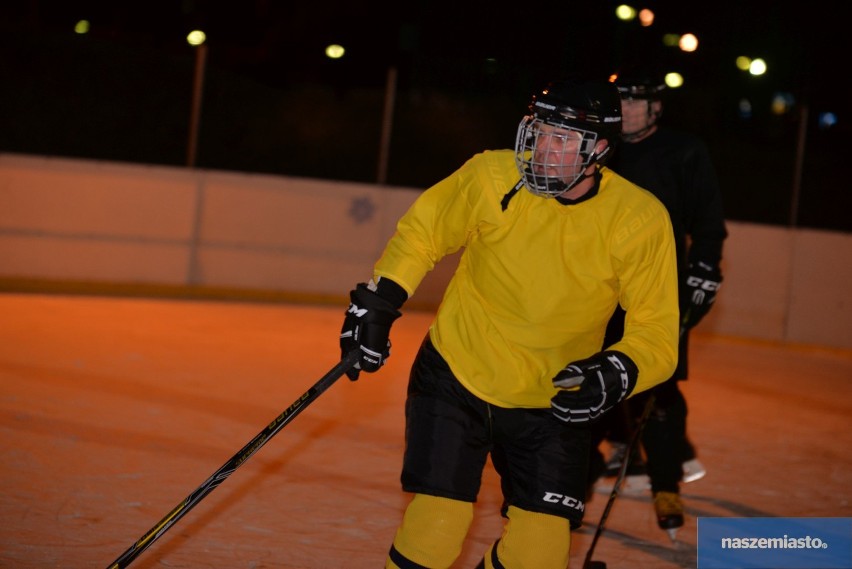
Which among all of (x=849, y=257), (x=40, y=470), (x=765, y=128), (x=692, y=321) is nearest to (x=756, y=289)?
(x=849, y=257)

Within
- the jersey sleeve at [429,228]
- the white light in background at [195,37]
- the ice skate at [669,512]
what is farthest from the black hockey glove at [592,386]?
the white light in background at [195,37]

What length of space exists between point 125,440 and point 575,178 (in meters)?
2.82

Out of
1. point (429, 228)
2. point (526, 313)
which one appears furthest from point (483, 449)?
point (429, 228)

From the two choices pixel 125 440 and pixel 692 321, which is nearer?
pixel 692 321

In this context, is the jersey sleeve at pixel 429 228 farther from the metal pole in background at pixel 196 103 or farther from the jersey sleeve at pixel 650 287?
the metal pole in background at pixel 196 103

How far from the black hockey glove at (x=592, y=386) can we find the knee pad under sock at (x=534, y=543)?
315 millimetres

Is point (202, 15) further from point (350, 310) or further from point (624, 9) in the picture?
point (350, 310)

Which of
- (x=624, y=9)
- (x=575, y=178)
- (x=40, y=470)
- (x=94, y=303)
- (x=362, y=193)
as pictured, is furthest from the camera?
(x=624, y=9)

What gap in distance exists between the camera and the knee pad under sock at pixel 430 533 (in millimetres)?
2955

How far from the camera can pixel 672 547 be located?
4.50m

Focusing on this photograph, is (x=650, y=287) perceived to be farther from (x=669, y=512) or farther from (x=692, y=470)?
(x=692, y=470)

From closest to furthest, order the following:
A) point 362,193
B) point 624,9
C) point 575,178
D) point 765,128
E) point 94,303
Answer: point 575,178
point 94,303
point 362,193
point 765,128
point 624,9

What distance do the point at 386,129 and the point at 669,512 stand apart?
23.0 ft

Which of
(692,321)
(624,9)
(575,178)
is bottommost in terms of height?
(692,321)
